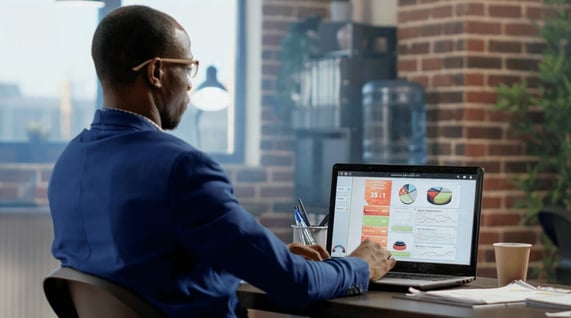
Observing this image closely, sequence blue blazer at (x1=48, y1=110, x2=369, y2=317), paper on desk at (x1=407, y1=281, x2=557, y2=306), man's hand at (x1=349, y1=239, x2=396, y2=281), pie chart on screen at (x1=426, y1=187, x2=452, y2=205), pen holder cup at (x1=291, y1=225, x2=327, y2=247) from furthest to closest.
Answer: pen holder cup at (x1=291, y1=225, x2=327, y2=247), pie chart on screen at (x1=426, y1=187, x2=452, y2=205), man's hand at (x1=349, y1=239, x2=396, y2=281), paper on desk at (x1=407, y1=281, x2=557, y2=306), blue blazer at (x1=48, y1=110, x2=369, y2=317)

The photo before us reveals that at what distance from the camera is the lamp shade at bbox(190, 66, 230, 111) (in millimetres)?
4785

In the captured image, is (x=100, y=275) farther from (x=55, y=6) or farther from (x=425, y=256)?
(x=55, y=6)

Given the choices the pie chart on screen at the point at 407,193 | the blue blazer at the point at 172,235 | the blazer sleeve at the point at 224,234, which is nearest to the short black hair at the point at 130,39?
the blue blazer at the point at 172,235

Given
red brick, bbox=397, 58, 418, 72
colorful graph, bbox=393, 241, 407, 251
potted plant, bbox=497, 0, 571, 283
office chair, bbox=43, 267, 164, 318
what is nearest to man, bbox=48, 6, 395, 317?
office chair, bbox=43, 267, 164, 318

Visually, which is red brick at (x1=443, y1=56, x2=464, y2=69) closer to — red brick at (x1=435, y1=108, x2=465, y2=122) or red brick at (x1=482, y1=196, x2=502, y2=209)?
red brick at (x1=435, y1=108, x2=465, y2=122)

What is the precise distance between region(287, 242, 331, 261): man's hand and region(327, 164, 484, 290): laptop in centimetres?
14

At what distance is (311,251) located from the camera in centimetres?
230

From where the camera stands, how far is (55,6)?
4.54 metres

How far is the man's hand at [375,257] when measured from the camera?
2264 mm

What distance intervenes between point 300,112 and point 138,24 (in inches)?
115

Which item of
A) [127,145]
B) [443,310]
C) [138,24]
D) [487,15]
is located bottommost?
[443,310]

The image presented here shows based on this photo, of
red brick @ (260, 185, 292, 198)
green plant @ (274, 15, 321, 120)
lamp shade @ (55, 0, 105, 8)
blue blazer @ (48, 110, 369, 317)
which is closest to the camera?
blue blazer @ (48, 110, 369, 317)

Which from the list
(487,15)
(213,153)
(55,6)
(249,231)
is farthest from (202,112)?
(249,231)

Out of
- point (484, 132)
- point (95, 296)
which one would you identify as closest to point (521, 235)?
point (484, 132)
